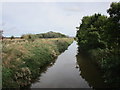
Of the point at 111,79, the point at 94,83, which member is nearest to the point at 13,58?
the point at 94,83

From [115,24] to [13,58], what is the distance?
919 cm

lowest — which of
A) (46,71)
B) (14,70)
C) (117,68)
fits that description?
(46,71)

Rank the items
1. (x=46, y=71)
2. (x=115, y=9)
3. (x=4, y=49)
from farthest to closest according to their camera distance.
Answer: (x=46, y=71)
(x=4, y=49)
(x=115, y=9)

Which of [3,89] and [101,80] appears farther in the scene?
[101,80]

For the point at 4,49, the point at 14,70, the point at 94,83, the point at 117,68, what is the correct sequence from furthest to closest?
the point at 4,49 → the point at 94,83 → the point at 14,70 → the point at 117,68

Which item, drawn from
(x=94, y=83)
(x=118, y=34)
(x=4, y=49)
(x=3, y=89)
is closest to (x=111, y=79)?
(x=118, y=34)

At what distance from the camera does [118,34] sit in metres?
13.6

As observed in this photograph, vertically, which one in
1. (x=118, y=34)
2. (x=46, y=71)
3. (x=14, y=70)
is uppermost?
(x=118, y=34)

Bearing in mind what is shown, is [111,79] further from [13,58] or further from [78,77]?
[13,58]

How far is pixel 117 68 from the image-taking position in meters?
12.0

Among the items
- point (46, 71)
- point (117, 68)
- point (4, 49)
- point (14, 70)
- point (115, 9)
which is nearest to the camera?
point (117, 68)

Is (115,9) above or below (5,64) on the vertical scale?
above

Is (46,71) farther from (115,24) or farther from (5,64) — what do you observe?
(115,24)

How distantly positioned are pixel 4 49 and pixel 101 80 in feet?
31.7
